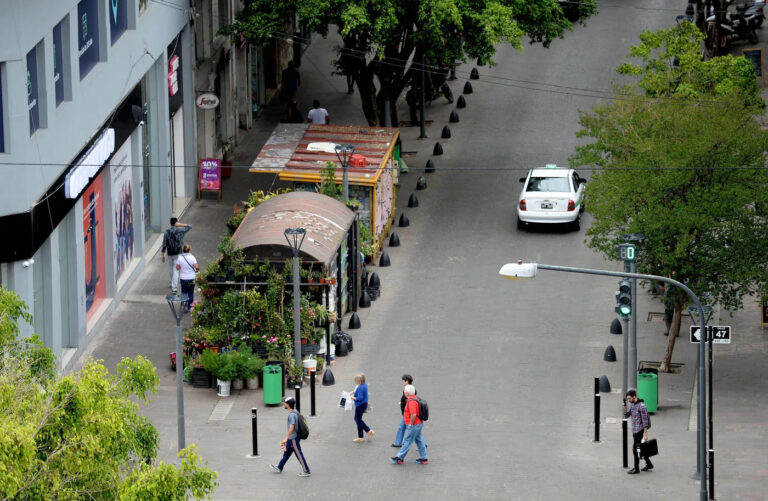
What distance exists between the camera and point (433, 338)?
3591 cm

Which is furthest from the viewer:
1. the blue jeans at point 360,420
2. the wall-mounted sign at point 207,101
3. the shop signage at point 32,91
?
the wall-mounted sign at point 207,101

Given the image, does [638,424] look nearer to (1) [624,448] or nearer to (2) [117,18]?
(1) [624,448]

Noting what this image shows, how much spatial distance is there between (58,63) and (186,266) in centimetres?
610

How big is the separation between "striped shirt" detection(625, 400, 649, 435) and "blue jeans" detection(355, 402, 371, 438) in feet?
15.5

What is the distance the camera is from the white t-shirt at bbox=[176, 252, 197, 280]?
36938 millimetres

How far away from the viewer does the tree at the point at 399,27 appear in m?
42.8

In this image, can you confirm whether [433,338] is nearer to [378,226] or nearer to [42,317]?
[378,226]

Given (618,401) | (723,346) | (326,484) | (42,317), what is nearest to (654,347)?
(723,346)

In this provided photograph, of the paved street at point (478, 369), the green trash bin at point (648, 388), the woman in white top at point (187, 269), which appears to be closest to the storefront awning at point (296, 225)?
the woman in white top at point (187, 269)

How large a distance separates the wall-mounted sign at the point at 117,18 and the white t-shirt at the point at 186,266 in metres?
5.12

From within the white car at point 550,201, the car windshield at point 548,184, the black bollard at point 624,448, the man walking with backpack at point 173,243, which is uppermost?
the car windshield at point 548,184

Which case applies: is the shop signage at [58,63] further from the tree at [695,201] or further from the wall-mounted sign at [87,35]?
the tree at [695,201]

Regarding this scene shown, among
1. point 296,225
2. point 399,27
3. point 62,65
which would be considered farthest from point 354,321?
point 399,27

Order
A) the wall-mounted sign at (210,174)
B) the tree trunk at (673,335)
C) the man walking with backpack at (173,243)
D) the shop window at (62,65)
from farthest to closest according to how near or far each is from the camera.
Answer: the wall-mounted sign at (210,174) → the man walking with backpack at (173,243) → the tree trunk at (673,335) → the shop window at (62,65)
